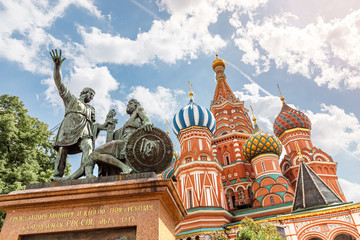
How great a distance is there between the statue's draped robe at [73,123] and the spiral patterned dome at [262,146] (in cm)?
2377

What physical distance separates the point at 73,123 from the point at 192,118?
22.9 metres

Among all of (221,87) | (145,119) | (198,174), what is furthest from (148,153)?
(221,87)

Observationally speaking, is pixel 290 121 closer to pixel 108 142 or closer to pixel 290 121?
pixel 290 121

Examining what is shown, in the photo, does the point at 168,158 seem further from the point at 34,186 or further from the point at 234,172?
the point at 234,172

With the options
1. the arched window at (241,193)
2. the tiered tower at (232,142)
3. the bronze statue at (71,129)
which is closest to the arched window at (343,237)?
the tiered tower at (232,142)

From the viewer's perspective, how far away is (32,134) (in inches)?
639

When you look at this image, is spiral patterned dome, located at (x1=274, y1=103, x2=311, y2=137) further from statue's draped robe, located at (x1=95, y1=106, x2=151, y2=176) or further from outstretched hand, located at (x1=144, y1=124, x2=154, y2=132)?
outstretched hand, located at (x1=144, y1=124, x2=154, y2=132)

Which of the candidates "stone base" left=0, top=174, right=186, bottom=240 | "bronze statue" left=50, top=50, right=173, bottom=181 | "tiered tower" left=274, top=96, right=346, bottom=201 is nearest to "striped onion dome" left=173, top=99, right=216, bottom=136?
"tiered tower" left=274, top=96, right=346, bottom=201

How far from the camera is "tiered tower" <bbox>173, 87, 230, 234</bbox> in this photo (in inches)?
886

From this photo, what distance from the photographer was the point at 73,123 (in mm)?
6133

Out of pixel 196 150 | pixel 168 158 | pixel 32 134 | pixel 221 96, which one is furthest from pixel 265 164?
pixel 168 158

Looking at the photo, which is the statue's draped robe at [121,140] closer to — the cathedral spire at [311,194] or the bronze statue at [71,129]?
the bronze statue at [71,129]

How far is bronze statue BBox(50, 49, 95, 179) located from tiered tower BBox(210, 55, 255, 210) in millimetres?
24677

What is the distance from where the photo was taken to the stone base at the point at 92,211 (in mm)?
4359
